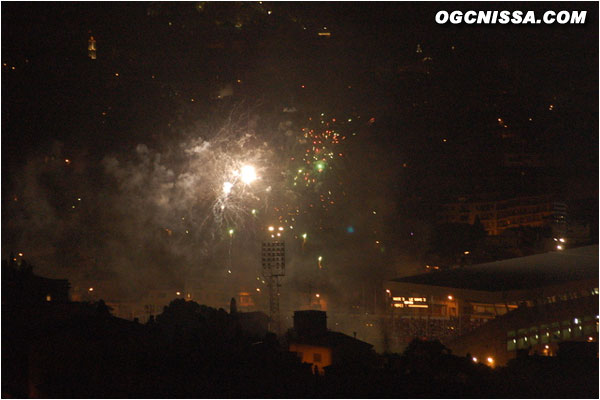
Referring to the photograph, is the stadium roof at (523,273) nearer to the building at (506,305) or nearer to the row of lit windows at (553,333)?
the building at (506,305)

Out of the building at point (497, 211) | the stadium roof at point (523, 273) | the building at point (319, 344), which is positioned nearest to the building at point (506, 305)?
the stadium roof at point (523, 273)

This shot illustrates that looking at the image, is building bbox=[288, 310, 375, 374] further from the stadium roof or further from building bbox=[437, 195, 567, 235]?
building bbox=[437, 195, 567, 235]

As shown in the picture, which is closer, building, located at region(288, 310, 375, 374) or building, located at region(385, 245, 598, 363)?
building, located at region(288, 310, 375, 374)

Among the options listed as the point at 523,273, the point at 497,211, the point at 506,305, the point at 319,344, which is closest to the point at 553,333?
the point at 506,305

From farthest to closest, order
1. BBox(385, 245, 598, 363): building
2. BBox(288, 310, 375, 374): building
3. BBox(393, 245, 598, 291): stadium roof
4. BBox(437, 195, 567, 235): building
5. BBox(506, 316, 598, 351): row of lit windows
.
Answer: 1. BBox(437, 195, 567, 235): building
2. BBox(393, 245, 598, 291): stadium roof
3. BBox(385, 245, 598, 363): building
4. BBox(506, 316, 598, 351): row of lit windows
5. BBox(288, 310, 375, 374): building

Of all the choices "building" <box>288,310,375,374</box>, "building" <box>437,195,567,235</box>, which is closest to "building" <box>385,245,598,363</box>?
"building" <box>288,310,375,374</box>

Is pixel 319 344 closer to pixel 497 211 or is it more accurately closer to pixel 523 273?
pixel 523 273
